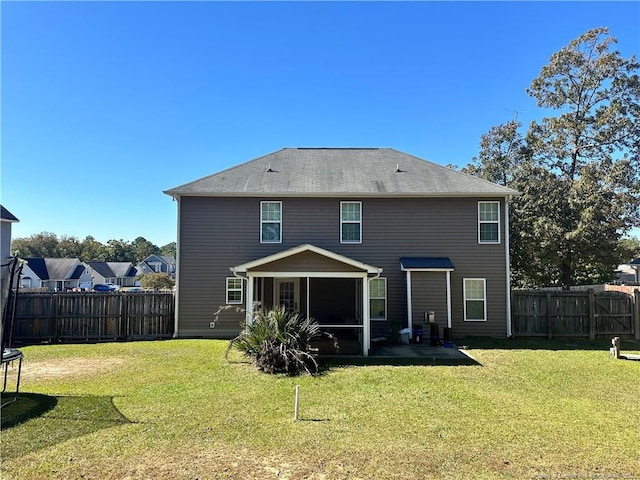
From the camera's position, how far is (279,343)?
8.94 m

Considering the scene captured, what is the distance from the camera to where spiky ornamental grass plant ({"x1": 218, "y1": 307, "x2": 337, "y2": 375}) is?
8.71 m

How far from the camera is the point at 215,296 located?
13.8 metres

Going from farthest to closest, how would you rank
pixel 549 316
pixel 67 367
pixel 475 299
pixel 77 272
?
pixel 77 272 → pixel 475 299 → pixel 549 316 → pixel 67 367

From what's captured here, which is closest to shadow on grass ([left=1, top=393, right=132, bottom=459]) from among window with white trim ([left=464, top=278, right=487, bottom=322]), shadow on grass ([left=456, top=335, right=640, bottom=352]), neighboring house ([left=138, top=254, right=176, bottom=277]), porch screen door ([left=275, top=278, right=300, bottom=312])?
porch screen door ([left=275, top=278, right=300, bottom=312])

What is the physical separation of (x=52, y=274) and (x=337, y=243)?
45248 millimetres

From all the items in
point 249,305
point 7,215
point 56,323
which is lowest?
point 56,323

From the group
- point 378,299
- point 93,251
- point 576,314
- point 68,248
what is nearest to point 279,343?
point 378,299

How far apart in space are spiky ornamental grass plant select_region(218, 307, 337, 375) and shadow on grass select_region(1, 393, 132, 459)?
3247 mm

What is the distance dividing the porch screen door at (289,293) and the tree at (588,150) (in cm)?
1333

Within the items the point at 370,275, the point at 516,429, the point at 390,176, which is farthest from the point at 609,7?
the point at 516,429

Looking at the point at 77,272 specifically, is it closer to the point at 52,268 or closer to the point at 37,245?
the point at 52,268

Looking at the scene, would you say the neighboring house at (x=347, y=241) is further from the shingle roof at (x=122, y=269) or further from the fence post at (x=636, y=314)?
the shingle roof at (x=122, y=269)

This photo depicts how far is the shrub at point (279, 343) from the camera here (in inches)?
343

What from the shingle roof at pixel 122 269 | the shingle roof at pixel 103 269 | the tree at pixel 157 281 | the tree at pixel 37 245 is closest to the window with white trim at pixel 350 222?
the tree at pixel 157 281
